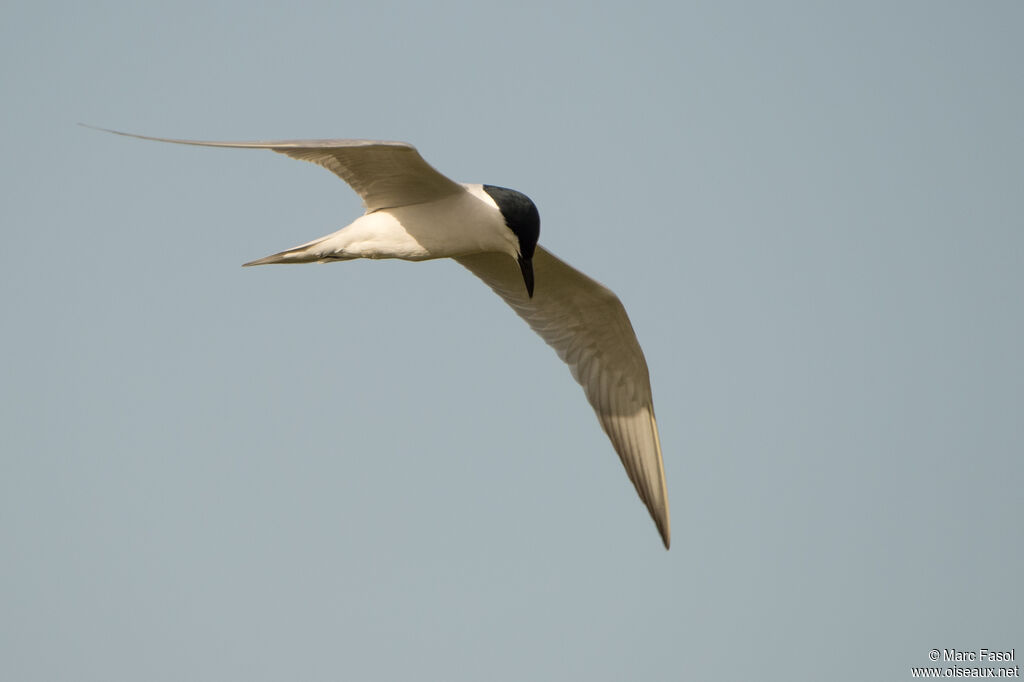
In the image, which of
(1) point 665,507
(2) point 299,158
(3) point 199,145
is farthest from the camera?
(1) point 665,507

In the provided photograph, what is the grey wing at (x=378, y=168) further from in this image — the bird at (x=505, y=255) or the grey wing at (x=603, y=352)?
the grey wing at (x=603, y=352)

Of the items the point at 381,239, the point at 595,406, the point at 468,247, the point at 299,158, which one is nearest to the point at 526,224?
the point at 468,247

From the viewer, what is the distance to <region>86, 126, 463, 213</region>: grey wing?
919 cm

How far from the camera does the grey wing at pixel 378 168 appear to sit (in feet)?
30.1

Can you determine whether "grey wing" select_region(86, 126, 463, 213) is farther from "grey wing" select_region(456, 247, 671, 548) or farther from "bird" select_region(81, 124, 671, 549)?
"grey wing" select_region(456, 247, 671, 548)

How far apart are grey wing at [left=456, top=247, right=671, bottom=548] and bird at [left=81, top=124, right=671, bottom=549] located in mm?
10

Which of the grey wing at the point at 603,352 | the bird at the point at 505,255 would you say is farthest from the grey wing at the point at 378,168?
the grey wing at the point at 603,352

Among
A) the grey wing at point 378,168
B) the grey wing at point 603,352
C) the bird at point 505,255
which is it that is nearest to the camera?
the grey wing at point 378,168

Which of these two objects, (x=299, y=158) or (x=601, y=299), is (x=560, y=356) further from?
(x=299, y=158)

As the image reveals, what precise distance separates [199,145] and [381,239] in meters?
2.55

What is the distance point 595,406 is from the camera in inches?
497

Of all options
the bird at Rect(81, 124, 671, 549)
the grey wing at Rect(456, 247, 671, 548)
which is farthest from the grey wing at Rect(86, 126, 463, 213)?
the grey wing at Rect(456, 247, 671, 548)

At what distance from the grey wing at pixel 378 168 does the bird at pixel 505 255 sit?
11mm

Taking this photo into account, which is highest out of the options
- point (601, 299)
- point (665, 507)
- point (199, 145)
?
point (199, 145)
